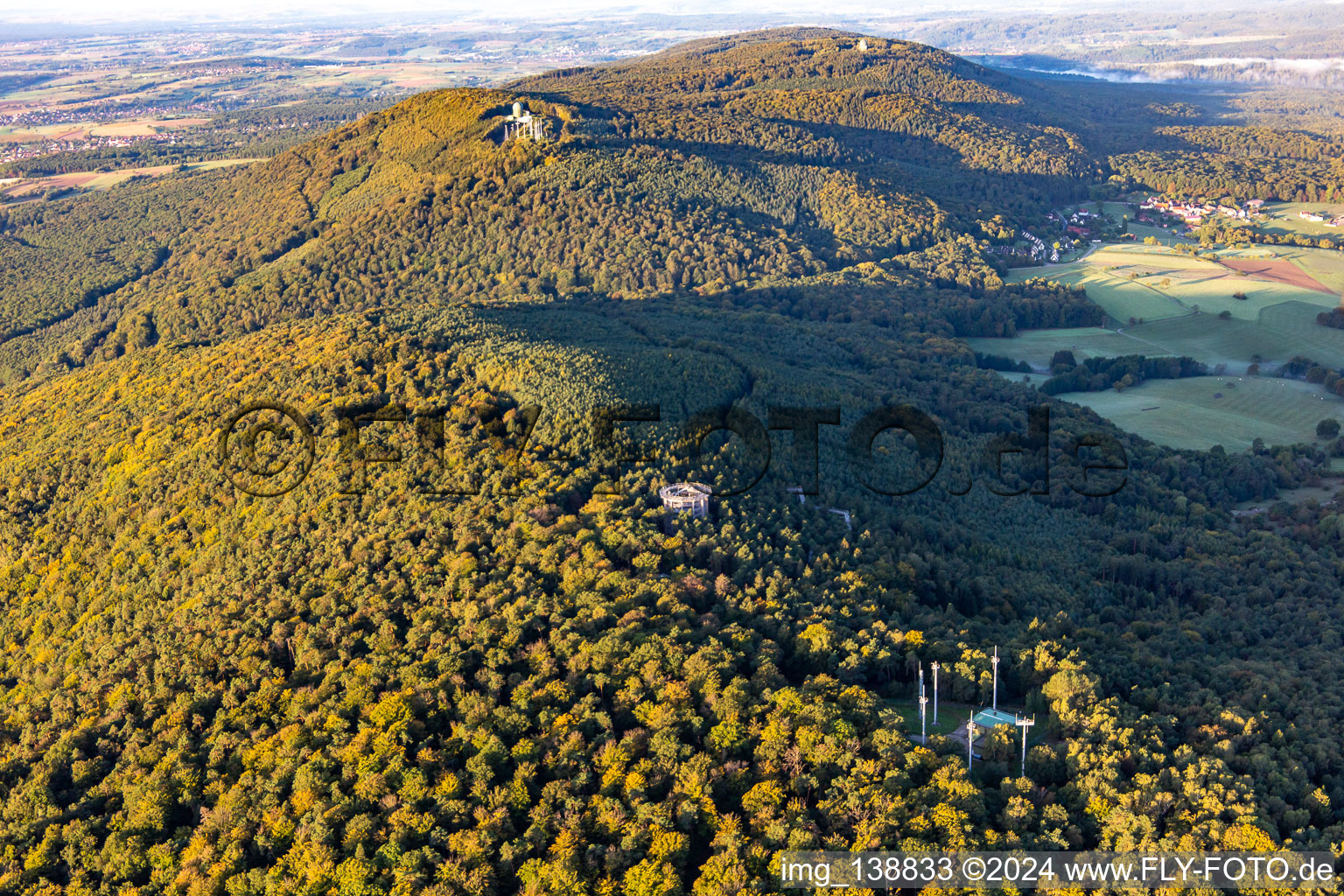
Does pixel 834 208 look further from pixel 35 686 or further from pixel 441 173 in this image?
pixel 35 686

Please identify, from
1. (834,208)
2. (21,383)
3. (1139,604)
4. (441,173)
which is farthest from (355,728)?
(834,208)

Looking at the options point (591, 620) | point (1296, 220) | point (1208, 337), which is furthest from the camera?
point (1296, 220)

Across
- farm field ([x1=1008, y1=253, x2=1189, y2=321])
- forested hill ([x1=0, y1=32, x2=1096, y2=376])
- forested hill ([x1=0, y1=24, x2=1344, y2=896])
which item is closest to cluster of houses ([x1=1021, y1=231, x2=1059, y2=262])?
forested hill ([x1=0, y1=32, x2=1096, y2=376])

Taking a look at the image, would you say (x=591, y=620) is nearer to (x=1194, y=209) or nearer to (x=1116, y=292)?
(x=1116, y=292)

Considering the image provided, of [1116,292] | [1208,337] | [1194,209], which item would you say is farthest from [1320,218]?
[1208,337]

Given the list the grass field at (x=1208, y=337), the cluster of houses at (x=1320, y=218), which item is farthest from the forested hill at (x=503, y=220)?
the cluster of houses at (x=1320, y=218)

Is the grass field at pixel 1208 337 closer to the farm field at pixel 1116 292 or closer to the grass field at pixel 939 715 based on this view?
the farm field at pixel 1116 292
